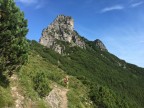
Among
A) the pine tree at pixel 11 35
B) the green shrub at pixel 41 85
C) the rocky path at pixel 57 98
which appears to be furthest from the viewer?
the rocky path at pixel 57 98

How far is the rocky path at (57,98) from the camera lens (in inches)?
1817

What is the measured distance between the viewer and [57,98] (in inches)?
1939

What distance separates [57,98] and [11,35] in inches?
700

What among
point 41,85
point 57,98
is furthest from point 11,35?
point 57,98

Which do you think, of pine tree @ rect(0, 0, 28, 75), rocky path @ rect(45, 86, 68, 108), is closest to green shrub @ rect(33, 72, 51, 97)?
rocky path @ rect(45, 86, 68, 108)

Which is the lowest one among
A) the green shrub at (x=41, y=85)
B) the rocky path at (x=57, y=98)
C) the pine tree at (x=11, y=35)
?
the rocky path at (x=57, y=98)

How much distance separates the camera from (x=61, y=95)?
51750 mm

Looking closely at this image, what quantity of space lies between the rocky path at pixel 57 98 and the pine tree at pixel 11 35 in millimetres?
11267

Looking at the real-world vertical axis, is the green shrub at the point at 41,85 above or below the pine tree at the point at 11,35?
below

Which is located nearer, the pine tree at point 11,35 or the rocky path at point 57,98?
the pine tree at point 11,35

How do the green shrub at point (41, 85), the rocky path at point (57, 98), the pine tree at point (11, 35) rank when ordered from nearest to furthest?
1. the pine tree at point (11, 35)
2. the green shrub at point (41, 85)
3. the rocky path at point (57, 98)

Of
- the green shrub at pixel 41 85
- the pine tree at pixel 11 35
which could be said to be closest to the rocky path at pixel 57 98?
the green shrub at pixel 41 85

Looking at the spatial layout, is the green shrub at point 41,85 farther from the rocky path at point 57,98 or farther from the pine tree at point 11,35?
the pine tree at point 11,35

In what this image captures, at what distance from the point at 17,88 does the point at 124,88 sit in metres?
144
